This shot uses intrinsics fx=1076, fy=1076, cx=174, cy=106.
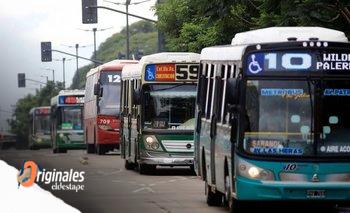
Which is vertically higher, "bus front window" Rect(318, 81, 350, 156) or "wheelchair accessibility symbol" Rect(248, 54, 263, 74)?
"wheelchair accessibility symbol" Rect(248, 54, 263, 74)

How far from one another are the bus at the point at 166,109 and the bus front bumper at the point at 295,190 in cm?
1164

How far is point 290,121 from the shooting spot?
1503 cm

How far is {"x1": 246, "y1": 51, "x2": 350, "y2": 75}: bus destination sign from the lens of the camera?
601 inches

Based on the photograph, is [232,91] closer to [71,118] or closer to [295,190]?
[295,190]

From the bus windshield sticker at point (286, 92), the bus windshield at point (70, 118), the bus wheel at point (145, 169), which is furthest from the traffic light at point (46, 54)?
the bus windshield sticker at point (286, 92)

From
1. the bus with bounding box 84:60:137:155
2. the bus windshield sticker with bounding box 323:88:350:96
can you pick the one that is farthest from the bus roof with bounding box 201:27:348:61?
the bus with bounding box 84:60:137:155

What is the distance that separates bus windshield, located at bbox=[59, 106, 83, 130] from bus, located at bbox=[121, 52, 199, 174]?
1071 inches

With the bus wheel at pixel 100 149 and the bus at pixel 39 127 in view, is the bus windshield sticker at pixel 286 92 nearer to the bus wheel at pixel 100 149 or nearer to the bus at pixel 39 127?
the bus wheel at pixel 100 149

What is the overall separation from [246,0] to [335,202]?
33.3 ft

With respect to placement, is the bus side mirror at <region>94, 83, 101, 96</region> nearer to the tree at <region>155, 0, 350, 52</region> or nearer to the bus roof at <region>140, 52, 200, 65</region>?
the tree at <region>155, 0, 350, 52</region>

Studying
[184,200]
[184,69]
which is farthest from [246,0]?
[184,200]

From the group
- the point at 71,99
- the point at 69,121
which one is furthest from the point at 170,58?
the point at 69,121

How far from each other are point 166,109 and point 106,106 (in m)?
17.2

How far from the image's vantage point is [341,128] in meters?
15.1
